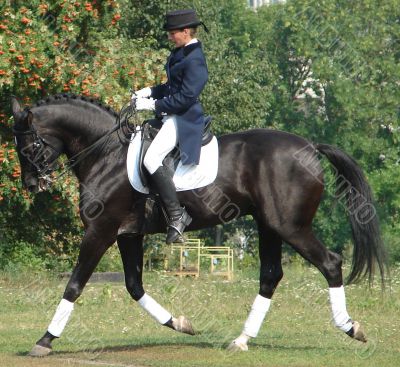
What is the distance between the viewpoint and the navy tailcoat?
1163 centimetres

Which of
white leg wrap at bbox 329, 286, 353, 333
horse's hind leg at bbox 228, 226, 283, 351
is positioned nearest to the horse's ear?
horse's hind leg at bbox 228, 226, 283, 351

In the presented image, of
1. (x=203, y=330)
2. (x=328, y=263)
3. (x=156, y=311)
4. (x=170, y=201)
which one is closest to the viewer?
(x=170, y=201)

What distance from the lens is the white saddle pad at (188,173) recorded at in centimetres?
1176

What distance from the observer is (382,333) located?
44.8 feet

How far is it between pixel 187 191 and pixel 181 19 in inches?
70.6

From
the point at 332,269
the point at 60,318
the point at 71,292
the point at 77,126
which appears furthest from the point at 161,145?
the point at 332,269

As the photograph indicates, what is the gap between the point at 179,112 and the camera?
11.8 metres

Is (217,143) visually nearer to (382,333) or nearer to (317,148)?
(317,148)

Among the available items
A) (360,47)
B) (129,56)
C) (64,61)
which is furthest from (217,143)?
(360,47)

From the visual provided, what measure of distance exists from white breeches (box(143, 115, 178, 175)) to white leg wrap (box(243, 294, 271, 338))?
6.25ft

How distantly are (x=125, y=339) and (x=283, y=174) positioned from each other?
3107 millimetres

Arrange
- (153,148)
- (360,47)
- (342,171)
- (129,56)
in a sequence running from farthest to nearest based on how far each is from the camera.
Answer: (360,47)
(129,56)
(342,171)
(153,148)

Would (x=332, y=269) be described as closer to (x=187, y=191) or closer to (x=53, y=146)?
(x=187, y=191)

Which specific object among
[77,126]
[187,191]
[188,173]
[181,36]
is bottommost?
[187,191]
